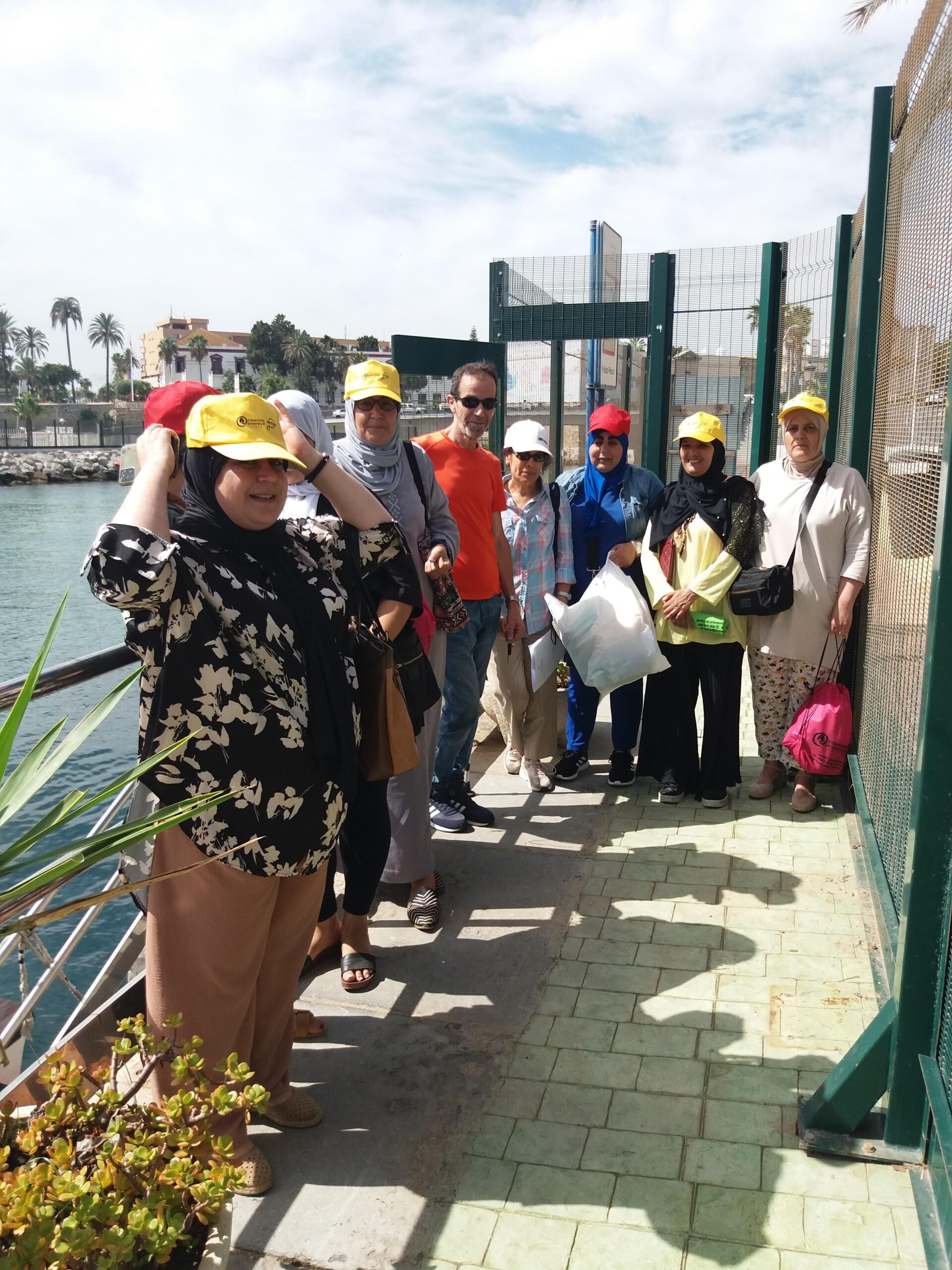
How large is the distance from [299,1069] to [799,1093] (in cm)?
137

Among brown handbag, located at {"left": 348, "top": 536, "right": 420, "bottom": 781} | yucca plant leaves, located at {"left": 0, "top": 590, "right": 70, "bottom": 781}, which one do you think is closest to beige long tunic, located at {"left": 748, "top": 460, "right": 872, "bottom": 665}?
brown handbag, located at {"left": 348, "top": 536, "right": 420, "bottom": 781}

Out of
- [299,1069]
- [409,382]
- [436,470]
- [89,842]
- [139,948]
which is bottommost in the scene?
[299,1069]

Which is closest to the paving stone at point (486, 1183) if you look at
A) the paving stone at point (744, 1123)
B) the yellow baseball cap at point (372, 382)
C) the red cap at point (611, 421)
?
the paving stone at point (744, 1123)

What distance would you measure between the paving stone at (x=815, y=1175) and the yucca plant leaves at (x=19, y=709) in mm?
1940

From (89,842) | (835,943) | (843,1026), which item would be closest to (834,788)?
(835,943)

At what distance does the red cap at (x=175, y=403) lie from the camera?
2.66m

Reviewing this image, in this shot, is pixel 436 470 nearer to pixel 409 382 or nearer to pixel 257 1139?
pixel 409 382

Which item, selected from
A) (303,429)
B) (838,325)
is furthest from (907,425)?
(838,325)

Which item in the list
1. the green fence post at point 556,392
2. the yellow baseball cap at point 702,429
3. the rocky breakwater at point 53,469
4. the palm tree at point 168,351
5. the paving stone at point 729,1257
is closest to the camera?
the paving stone at point 729,1257

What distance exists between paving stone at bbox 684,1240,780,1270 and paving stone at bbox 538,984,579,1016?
968mm

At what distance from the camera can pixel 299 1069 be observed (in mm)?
2918

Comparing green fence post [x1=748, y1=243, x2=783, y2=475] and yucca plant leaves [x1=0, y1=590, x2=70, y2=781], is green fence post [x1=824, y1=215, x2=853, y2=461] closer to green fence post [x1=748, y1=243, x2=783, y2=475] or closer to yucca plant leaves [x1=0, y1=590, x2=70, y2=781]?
green fence post [x1=748, y1=243, x2=783, y2=475]

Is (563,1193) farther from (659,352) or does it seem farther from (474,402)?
(659,352)

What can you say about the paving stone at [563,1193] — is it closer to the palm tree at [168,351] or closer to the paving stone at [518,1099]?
the paving stone at [518,1099]
